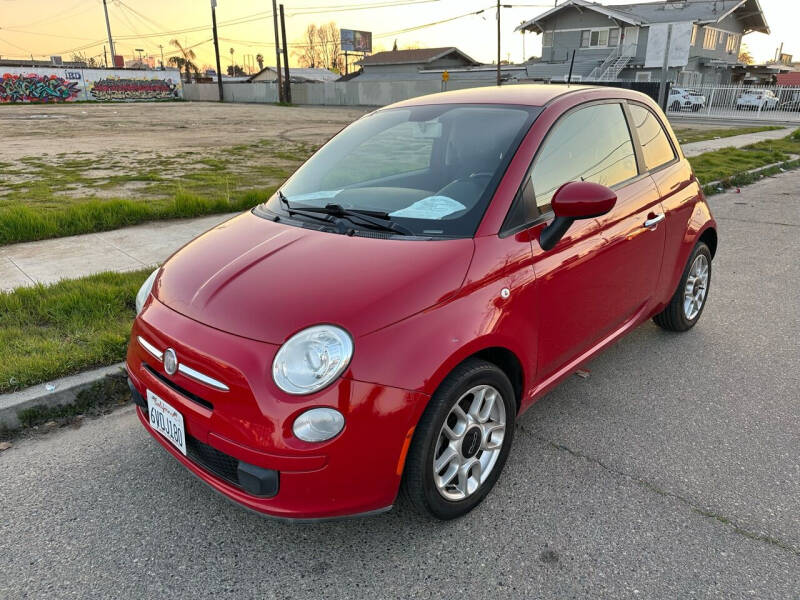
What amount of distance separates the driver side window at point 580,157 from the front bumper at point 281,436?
108 cm

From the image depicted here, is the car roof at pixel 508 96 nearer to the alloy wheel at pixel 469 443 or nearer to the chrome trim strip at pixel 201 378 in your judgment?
the alloy wheel at pixel 469 443

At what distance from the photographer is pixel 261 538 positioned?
2348mm

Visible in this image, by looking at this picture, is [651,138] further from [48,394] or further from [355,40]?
[355,40]

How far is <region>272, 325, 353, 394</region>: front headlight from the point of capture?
1962mm

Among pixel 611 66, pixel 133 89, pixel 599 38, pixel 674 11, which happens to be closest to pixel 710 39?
pixel 674 11

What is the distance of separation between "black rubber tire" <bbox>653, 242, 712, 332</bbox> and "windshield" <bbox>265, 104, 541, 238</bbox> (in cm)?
188

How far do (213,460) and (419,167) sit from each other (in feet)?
6.32

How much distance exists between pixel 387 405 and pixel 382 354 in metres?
0.18

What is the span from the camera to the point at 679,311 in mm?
4109

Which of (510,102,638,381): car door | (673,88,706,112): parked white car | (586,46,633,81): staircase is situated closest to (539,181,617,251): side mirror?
(510,102,638,381): car door

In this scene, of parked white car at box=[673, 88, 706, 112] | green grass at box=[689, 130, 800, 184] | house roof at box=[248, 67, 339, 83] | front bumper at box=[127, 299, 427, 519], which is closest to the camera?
front bumper at box=[127, 299, 427, 519]

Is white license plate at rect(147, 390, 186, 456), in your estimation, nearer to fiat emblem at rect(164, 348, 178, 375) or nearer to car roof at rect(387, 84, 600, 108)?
fiat emblem at rect(164, 348, 178, 375)

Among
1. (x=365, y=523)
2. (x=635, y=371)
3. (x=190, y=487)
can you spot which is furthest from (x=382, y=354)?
(x=635, y=371)

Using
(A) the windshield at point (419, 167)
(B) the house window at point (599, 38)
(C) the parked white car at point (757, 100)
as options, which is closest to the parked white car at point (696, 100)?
(C) the parked white car at point (757, 100)
